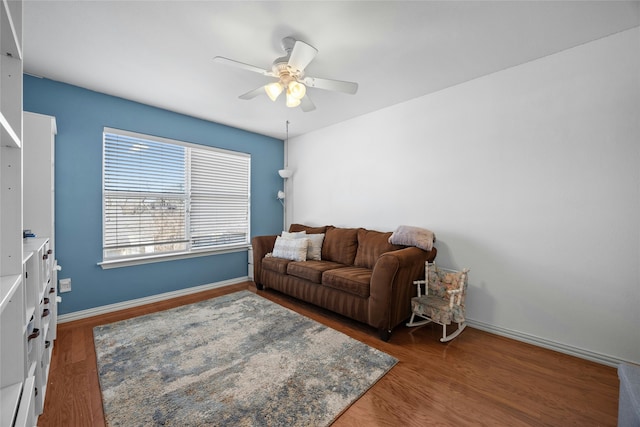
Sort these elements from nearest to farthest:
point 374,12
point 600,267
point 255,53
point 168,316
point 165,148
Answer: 1. point 374,12
2. point 600,267
3. point 255,53
4. point 168,316
5. point 165,148

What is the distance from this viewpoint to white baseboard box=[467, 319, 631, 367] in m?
2.06

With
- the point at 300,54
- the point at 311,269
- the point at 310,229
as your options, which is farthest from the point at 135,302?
the point at 300,54

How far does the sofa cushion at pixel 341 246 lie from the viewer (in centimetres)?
343

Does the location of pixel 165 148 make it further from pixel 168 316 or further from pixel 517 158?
pixel 517 158

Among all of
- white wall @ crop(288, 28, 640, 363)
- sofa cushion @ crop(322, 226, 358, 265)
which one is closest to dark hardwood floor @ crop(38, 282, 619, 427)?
white wall @ crop(288, 28, 640, 363)

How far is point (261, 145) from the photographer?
458 cm

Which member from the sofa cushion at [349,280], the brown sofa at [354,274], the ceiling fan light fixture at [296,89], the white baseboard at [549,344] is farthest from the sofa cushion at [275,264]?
the white baseboard at [549,344]

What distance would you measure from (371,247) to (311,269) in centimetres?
78

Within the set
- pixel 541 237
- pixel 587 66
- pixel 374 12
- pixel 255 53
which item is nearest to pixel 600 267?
pixel 541 237

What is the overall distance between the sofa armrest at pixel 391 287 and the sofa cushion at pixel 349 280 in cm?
11

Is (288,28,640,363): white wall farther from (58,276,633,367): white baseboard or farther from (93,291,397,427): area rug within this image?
(93,291,397,427): area rug

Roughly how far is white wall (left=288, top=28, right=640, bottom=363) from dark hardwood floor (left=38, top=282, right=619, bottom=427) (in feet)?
1.18

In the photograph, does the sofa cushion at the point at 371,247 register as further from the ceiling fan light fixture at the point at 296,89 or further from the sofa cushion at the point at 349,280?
the ceiling fan light fixture at the point at 296,89

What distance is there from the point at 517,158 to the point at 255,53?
8.39 ft
